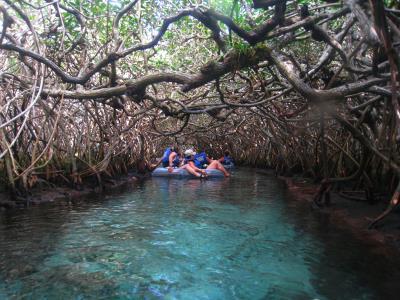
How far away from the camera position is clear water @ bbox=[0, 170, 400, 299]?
9.93 feet

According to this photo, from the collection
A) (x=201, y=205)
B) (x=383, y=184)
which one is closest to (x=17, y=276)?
(x=201, y=205)

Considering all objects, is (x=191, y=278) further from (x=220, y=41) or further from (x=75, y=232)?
(x=220, y=41)

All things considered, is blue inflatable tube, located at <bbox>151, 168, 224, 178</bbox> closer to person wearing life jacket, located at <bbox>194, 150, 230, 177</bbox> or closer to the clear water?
person wearing life jacket, located at <bbox>194, 150, 230, 177</bbox>

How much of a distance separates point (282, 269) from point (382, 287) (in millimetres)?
775

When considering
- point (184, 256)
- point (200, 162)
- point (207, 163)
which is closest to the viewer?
point (184, 256)

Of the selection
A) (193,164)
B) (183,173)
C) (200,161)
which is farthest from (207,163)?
(183,173)

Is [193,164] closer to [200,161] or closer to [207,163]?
[200,161]

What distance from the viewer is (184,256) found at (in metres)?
3.84

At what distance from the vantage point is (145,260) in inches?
145

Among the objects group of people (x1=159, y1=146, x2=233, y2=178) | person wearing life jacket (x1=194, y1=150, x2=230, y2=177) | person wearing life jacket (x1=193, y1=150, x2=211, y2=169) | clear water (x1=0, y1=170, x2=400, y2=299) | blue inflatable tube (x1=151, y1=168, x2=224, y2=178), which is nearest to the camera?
clear water (x1=0, y1=170, x2=400, y2=299)

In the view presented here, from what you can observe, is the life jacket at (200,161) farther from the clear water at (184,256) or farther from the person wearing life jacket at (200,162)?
the clear water at (184,256)

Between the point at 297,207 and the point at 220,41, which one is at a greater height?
the point at 220,41

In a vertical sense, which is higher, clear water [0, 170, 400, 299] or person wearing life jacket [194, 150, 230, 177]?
person wearing life jacket [194, 150, 230, 177]

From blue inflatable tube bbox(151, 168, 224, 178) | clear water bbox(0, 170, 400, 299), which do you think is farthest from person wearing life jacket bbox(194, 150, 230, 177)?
clear water bbox(0, 170, 400, 299)
